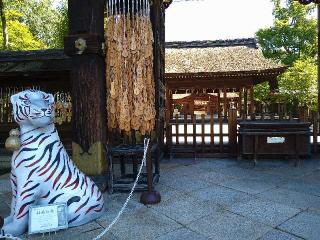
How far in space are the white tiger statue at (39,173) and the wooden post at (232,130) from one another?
16.2 ft

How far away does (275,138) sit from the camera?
7.04 meters

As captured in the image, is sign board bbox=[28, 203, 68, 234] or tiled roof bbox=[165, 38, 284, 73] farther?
tiled roof bbox=[165, 38, 284, 73]

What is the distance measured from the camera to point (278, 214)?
3.67 m

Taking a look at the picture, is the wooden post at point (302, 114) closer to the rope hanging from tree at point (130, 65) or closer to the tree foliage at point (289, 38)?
the rope hanging from tree at point (130, 65)

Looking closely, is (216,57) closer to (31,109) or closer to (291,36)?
(291,36)

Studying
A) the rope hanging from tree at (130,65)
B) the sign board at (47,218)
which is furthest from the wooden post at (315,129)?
the sign board at (47,218)

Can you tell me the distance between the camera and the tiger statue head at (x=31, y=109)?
3.20m

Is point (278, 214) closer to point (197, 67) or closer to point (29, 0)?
point (197, 67)

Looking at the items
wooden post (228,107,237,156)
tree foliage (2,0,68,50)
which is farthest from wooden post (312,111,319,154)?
tree foliage (2,0,68,50)

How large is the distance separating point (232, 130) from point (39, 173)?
549 cm

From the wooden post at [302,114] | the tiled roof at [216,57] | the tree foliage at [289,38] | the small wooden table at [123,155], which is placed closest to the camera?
the small wooden table at [123,155]

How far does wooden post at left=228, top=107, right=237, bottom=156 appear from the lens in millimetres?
7578

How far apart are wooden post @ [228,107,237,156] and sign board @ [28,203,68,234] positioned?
210 inches

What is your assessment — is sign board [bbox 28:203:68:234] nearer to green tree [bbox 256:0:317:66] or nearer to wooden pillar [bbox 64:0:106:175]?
wooden pillar [bbox 64:0:106:175]
